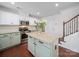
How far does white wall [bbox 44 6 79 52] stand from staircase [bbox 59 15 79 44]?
59 mm

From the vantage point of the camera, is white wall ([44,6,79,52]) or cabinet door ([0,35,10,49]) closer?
white wall ([44,6,79,52])

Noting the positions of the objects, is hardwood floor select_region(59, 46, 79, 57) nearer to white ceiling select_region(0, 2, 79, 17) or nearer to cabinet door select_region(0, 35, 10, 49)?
white ceiling select_region(0, 2, 79, 17)

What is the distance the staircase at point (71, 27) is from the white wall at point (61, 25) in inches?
2.3

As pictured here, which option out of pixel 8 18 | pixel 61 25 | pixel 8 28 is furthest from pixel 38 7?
pixel 8 28

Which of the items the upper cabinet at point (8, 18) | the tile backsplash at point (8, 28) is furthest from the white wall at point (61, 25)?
the tile backsplash at point (8, 28)

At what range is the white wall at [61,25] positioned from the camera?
1.42 meters

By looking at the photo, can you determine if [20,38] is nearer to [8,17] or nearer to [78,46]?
[8,17]

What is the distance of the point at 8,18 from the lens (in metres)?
1.78

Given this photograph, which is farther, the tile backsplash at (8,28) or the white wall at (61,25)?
the tile backsplash at (8,28)

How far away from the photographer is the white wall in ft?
4.67

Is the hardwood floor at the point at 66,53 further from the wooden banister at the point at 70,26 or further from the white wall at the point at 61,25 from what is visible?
the wooden banister at the point at 70,26

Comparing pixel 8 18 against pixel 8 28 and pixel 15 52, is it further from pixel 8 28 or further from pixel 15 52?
pixel 15 52

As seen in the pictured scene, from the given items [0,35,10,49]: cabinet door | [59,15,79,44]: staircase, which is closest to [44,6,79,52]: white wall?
[59,15,79,44]: staircase

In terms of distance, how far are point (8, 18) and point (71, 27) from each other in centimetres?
135
